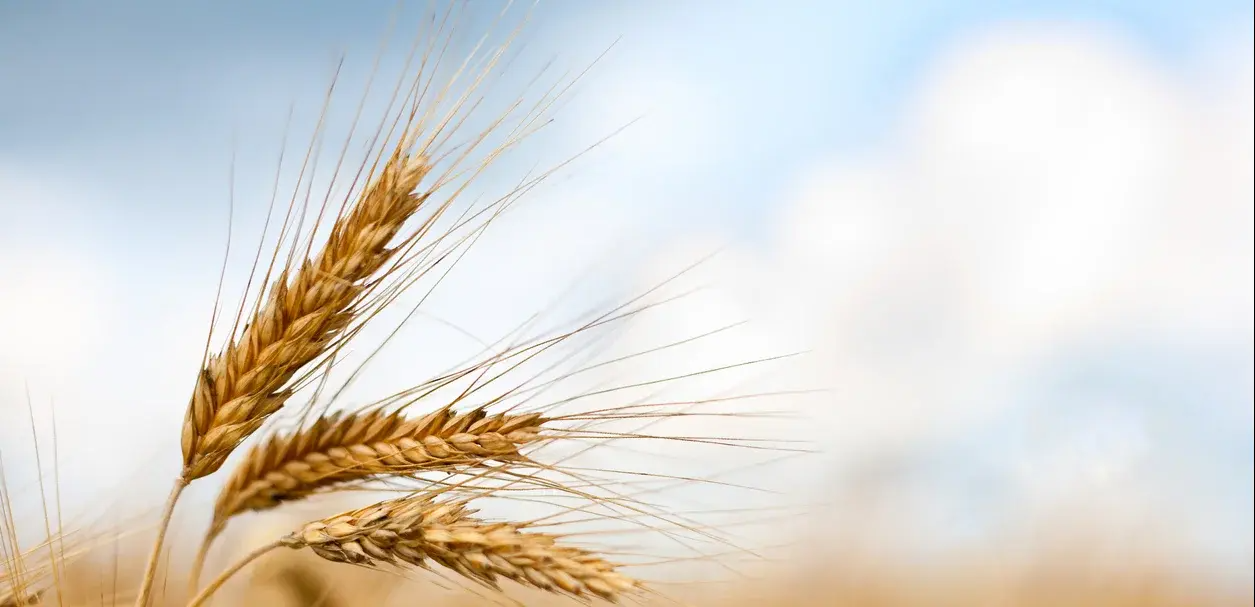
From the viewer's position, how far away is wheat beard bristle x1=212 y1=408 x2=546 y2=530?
1.05 metres

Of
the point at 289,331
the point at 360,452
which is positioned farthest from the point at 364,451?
the point at 289,331

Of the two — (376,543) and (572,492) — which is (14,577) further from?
(572,492)

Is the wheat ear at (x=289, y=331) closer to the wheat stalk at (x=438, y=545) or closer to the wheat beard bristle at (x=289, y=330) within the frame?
the wheat beard bristle at (x=289, y=330)

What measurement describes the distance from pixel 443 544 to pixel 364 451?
178mm

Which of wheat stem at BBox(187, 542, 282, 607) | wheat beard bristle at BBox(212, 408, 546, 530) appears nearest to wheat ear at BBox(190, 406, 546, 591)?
wheat beard bristle at BBox(212, 408, 546, 530)

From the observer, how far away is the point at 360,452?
1064mm

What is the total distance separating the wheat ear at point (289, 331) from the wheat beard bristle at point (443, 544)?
15cm

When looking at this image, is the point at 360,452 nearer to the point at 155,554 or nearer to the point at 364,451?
the point at 364,451

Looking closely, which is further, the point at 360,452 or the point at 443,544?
the point at 360,452

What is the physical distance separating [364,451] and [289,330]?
0.17 metres

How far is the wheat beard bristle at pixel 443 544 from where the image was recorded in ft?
3.05

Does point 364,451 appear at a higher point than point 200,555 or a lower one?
higher

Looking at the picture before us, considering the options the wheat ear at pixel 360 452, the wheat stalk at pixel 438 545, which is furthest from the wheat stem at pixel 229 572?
the wheat ear at pixel 360 452

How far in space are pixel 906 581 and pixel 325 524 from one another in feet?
8.59
